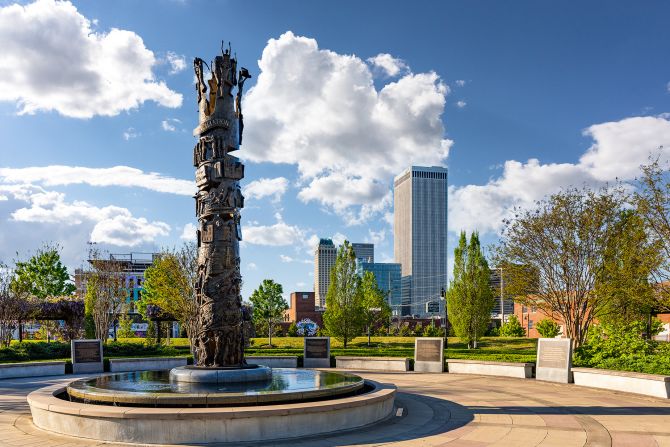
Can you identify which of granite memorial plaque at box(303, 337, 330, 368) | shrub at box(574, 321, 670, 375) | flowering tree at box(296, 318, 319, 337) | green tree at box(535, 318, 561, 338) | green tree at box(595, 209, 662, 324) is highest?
green tree at box(595, 209, 662, 324)

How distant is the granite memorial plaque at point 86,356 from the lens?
26.4m

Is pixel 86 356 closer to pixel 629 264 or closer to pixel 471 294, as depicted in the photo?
pixel 629 264

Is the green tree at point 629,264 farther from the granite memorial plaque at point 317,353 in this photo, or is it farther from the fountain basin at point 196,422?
the fountain basin at point 196,422

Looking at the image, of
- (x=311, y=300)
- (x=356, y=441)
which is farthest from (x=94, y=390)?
(x=311, y=300)

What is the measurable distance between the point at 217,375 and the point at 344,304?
33191 mm

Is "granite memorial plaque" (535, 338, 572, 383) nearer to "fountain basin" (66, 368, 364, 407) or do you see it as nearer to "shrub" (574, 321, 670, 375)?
"shrub" (574, 321, 670, 375)

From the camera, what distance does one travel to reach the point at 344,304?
48281 millimetres

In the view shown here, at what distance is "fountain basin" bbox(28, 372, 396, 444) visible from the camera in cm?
1134

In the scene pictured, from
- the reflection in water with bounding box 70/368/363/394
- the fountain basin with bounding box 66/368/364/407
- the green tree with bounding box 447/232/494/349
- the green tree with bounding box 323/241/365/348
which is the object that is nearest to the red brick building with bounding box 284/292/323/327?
the green tree with bounding box 323/241/365/348

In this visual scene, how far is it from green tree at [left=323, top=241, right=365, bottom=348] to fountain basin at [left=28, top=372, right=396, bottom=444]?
35362mm

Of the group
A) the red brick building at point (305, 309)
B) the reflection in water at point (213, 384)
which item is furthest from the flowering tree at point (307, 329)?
the reflection in water at point (213, 384)

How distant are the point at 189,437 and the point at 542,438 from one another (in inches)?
283

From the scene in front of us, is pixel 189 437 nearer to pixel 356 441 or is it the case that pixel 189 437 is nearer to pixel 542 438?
pixel 356 441

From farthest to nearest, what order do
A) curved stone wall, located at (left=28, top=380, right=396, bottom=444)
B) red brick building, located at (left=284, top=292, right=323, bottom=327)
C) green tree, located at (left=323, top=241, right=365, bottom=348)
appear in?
red brick building, located at (left=284, top=292, right=323, bottom=327) → green tree, located at (left=323, top=241, right=365, bottom=348) → curved stone wall, located at (left=28, top=380, right=396, bottom=444)
